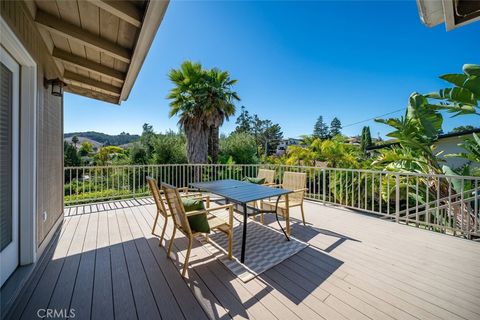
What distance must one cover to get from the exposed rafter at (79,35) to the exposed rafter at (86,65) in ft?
3.00

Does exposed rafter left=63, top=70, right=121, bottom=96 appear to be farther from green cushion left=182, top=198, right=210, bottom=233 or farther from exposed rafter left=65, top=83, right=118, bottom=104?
green cushion left=182, top=198, right=210, bottom=233

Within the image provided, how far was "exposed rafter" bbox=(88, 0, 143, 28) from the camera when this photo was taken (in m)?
1.81

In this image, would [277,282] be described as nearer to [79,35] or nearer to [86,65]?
[79,35]

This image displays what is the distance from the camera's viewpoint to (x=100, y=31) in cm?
249

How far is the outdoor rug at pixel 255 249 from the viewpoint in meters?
2.26

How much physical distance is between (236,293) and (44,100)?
344 centimetres

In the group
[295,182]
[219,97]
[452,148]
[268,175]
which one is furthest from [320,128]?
[295,182]

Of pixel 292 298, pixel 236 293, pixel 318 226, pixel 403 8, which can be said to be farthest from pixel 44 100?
pixel 403 8

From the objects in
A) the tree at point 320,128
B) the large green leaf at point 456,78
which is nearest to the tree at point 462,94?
the large green leaf at point 456,78

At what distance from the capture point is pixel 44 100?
2688mm

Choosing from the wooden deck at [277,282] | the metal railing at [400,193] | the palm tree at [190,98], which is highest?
the palm tree at [190,98]

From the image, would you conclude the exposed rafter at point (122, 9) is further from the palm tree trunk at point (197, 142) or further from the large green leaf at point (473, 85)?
the palm tree trunk at point (197, 142)

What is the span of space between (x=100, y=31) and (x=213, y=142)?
7561mm

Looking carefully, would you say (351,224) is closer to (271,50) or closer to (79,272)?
(79,272)
